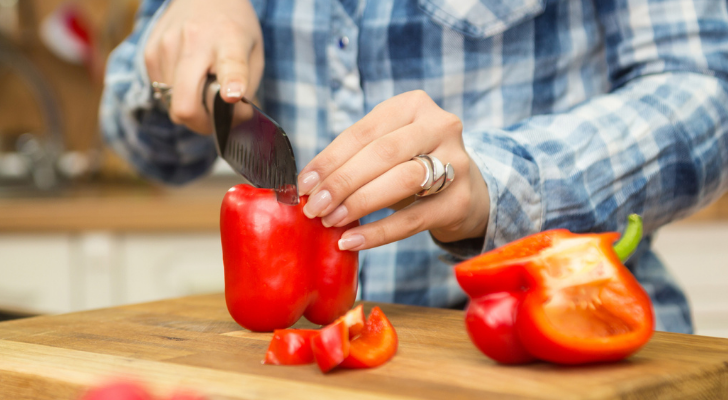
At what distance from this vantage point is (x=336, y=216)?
2.30ft

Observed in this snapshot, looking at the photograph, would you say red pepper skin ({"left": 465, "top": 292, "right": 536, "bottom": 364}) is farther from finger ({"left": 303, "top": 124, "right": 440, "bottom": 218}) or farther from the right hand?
the right hand

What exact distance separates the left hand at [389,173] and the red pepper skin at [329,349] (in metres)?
0.15

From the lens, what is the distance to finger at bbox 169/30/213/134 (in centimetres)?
85

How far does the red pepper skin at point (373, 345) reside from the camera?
0.58 meters

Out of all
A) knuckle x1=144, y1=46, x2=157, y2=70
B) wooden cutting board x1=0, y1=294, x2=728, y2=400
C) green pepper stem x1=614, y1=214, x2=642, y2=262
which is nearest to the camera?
wooden cutting board x1=0, y1=294, x2=728, y2=400

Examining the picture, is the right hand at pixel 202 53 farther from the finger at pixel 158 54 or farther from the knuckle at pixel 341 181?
the knuckle at pixel 341 181

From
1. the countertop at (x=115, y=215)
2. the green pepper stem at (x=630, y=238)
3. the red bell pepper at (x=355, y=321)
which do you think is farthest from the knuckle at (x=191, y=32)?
the countertop at (x=115, y=215)

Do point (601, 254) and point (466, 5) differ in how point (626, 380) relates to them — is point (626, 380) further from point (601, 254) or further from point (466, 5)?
point (466, 5)

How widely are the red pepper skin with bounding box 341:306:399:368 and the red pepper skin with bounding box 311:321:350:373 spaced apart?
1 centimetres

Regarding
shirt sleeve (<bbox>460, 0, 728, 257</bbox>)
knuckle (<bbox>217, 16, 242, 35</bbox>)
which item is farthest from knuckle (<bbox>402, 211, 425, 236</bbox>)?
knuckle (<bbox>217, 16, 242, 35</bbox>)

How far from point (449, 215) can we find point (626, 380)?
0.25 meters

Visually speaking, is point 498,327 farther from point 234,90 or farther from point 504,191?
point 234,90

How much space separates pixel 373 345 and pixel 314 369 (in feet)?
0.19

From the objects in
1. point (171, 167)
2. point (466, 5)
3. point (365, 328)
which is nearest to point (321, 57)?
point (466, 5)
